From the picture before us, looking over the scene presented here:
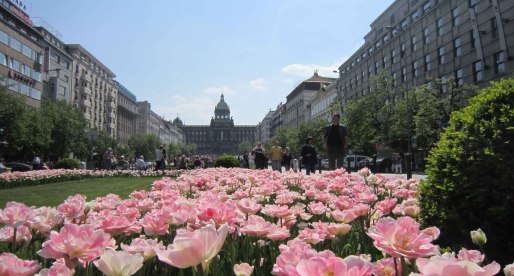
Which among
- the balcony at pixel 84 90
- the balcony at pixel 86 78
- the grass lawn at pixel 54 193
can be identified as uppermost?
the balcony at pixel 86 78

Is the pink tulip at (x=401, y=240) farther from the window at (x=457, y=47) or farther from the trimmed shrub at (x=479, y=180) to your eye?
the window at (x=457, y=47)

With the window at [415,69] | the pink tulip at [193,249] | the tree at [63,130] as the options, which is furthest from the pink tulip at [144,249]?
the window at [415,69]

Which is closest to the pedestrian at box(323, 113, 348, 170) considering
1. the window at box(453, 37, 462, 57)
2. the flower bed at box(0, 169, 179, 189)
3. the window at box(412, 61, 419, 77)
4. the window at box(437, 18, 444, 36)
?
the flower bed at box(0, 169, 179, 189)

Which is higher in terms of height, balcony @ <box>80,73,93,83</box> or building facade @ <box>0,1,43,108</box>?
balcony @ <box>80,73,93,83</box>

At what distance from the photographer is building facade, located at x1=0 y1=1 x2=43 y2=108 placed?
4469 cm

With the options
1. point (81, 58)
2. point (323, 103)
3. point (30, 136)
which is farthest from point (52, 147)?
point (323, 103)

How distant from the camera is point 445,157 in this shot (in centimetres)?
362

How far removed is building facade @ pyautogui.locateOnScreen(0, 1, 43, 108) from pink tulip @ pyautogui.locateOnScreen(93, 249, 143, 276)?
48.2 m

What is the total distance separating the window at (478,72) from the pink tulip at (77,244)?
39560 millimetres

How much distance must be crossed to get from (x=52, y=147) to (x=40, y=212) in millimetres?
49508

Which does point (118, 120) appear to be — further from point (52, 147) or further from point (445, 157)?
point (445, 157)

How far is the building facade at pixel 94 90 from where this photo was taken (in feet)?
245

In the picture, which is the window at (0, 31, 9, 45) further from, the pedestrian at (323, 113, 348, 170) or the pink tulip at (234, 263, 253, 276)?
the pink tulip at (234, 263, 253, 276)

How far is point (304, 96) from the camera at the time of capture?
107m
